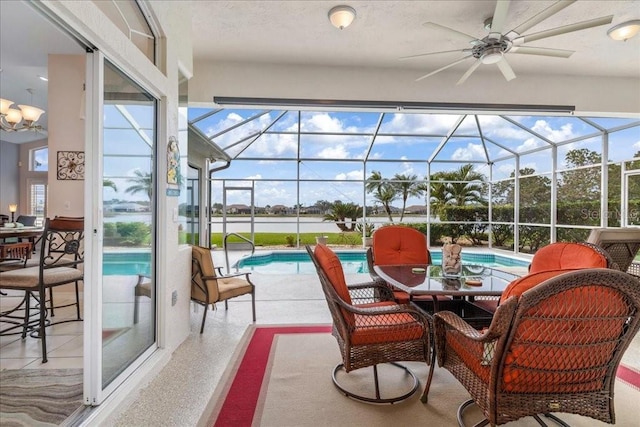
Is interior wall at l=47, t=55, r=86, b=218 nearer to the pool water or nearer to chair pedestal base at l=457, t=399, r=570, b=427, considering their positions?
the pool water

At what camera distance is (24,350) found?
108 inches

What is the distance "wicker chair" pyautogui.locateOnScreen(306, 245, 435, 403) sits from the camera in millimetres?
2008

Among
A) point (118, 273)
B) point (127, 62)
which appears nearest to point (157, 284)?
point (118, 273)

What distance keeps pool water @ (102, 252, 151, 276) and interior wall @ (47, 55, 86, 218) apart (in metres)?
2.60

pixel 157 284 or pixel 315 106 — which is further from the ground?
pixel 315 106

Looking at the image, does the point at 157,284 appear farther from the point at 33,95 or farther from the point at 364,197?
the point at 364,197

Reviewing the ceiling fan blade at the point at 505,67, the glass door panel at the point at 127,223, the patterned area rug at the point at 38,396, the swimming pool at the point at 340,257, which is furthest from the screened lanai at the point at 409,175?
the patterned area rug at the point at 38,396

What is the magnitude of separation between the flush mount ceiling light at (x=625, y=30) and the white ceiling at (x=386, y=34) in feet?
0.39

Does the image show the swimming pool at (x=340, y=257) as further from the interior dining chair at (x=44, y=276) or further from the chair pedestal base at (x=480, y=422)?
the chair pedestal base at (x=480, y=422)

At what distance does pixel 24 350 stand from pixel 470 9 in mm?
5202

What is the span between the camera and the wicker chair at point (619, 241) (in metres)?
3.35

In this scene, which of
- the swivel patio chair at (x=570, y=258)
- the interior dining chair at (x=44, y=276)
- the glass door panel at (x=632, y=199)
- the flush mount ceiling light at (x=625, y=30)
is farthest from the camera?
the glass door panel at (x=632, y=199)

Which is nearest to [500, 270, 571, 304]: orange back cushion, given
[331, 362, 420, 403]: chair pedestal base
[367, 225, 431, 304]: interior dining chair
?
[331, 362, 420, 403]: chair pedestal base

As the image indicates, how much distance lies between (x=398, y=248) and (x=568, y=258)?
5.16 ft
